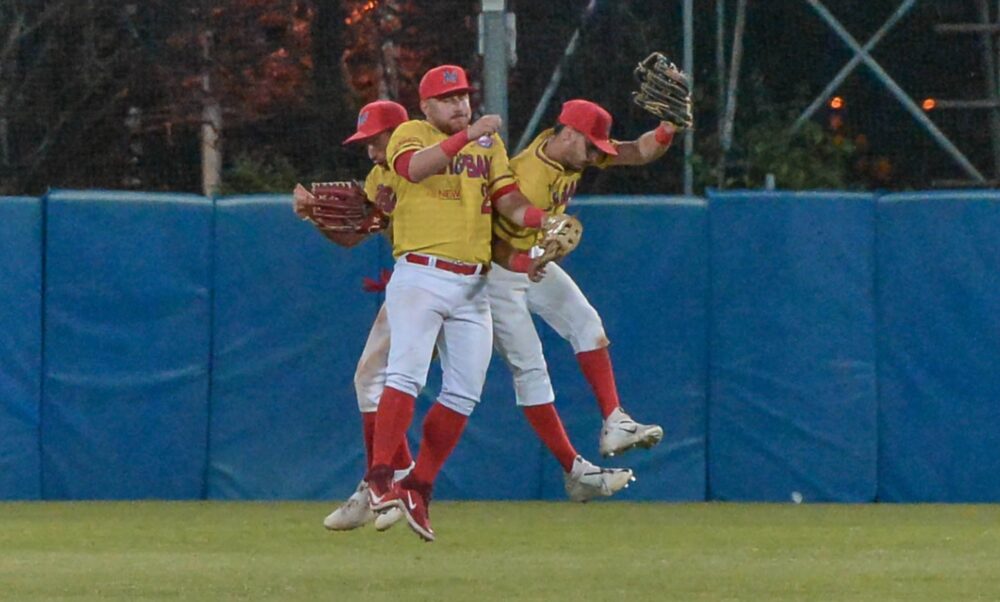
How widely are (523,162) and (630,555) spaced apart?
1884 mm

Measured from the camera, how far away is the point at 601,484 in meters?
8.57

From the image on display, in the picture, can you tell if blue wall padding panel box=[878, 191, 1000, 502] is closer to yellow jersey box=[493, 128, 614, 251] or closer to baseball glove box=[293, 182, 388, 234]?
yellow jersey box=[493, 128, 614, 251]

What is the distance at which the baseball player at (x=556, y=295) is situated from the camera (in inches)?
335

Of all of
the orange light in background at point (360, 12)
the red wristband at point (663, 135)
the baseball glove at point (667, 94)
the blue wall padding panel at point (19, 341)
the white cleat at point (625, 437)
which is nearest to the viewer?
the white cleat at point (625, 437)

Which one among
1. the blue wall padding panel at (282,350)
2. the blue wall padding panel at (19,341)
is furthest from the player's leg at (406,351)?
the blue wall padding panel at (19,341)

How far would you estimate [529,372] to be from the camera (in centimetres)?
860

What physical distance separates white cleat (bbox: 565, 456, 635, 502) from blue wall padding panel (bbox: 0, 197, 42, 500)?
3487 millimetres

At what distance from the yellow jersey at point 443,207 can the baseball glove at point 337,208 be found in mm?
663

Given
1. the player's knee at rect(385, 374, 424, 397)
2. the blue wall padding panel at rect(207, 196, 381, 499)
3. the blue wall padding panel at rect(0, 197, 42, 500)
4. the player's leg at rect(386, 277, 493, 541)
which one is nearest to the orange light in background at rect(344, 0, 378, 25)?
the blue wall padding panel at rect(207, 196, 381, 499)

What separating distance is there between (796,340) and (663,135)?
8.77ft

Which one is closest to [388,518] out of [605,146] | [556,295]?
[556,295]

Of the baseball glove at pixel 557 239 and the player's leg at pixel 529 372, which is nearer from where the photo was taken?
the baseball glove at pixel 557 239

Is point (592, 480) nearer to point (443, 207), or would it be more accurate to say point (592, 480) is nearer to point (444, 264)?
point (444, 264)

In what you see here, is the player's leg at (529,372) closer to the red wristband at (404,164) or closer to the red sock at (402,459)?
the red sock at (402,459)
